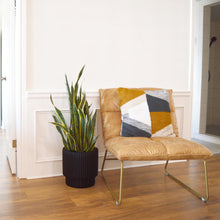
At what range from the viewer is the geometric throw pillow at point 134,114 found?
254 centimetres

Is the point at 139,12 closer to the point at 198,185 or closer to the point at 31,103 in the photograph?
the point at 31,103

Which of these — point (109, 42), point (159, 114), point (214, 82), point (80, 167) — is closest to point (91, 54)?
point (109, 42)

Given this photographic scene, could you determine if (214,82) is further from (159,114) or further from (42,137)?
(42,137)

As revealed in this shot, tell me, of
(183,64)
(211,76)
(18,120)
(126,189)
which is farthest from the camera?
(211,76)

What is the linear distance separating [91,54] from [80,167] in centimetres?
106

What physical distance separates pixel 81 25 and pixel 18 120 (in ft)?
3.34

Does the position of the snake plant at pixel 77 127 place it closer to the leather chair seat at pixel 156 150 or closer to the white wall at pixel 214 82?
the leather chair seat at pixel 156 150

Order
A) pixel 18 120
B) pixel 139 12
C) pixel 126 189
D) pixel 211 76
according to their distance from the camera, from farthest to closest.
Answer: pixel 211 76 → pixel 139 12 → pixel 18 120 → pixel 126 189

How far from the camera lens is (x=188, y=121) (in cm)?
333

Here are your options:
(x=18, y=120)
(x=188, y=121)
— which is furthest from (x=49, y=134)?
(x=188, y=121)

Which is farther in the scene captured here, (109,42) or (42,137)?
(109,42)

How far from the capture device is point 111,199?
2.24 m

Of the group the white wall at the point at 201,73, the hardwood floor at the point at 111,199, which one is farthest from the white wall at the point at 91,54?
the white wall at the point at 201,73

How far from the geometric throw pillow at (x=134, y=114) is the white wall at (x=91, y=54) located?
0.37m
